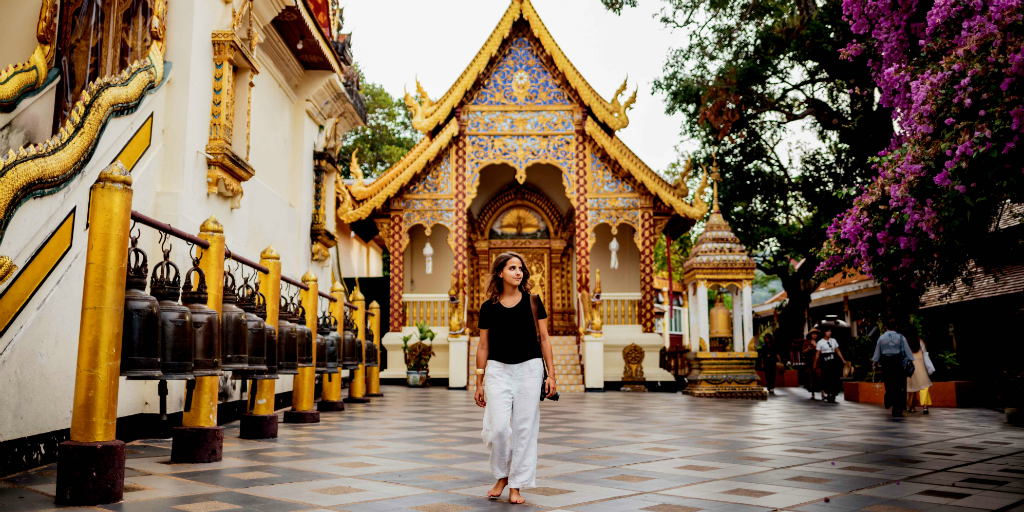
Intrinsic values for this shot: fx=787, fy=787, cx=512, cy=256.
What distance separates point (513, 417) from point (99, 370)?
1962 millimetres

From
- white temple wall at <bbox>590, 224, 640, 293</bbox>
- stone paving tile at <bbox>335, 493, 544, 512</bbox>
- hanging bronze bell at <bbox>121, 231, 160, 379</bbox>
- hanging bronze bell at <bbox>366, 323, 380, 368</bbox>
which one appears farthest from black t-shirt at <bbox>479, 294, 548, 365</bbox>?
white temple wall at <bbox>590, 224, 640, 293</bbox>

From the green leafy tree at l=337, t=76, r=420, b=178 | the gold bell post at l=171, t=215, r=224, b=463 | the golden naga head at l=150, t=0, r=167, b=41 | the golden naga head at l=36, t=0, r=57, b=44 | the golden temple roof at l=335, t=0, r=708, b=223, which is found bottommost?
the gold bell post at l=171, t=215, r=224, b=463

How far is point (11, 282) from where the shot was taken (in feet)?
14.1

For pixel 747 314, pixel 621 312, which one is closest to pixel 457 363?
pixel 621 312

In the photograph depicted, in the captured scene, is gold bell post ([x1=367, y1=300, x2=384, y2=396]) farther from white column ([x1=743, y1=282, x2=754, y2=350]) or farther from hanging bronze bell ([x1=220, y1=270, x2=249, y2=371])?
hanging bronze bell ([x1=220, y1=270, x2=249, y2=371])

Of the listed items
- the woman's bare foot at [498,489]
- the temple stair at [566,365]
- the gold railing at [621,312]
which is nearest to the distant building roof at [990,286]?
the gold railing at [621,312]

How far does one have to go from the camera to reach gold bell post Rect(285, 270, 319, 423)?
743 centimetres

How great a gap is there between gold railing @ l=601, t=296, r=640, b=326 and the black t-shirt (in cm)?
1270

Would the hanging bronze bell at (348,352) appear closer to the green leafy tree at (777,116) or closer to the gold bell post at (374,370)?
the gold bell post at (374,370)

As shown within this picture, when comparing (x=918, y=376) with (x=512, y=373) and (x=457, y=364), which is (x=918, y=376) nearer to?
(x=457, y=364)

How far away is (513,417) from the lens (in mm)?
4020

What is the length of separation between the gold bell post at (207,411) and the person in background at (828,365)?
11.1 meters

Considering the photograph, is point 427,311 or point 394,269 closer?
point 394,269

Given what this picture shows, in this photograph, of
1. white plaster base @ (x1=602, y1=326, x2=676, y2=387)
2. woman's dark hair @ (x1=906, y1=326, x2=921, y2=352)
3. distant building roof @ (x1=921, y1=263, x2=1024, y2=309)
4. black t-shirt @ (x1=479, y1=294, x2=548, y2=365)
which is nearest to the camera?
black t-shirt @ (x1=479, y1=294, x2=548, y2=365)
